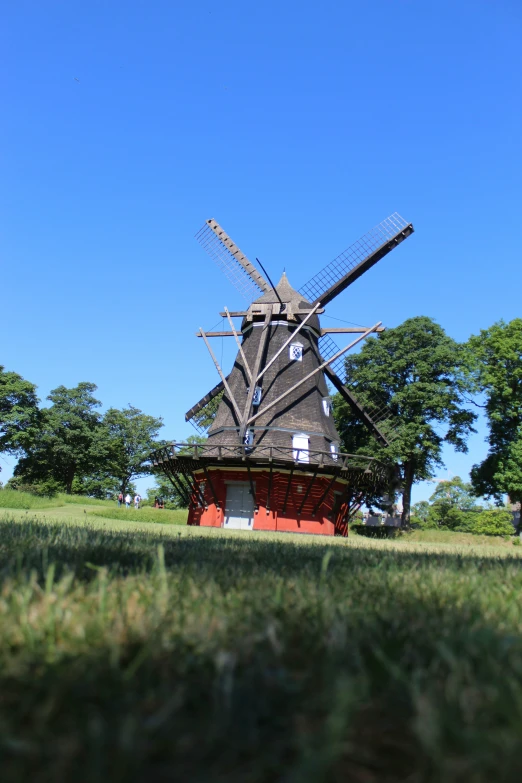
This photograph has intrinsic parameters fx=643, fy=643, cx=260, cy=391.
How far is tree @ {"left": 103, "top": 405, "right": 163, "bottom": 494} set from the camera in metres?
66.8

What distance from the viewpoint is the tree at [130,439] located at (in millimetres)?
66812

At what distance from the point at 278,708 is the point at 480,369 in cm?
3912

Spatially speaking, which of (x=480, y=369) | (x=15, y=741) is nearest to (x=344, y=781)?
(x=15, y=741)

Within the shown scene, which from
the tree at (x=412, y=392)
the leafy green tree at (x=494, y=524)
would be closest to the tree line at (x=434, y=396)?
the tree at (x=412, y=392)

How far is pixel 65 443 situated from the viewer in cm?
6194

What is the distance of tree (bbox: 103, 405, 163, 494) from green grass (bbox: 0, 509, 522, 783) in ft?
213

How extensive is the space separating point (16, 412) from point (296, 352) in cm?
3568

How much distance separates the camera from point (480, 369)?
3825 cm

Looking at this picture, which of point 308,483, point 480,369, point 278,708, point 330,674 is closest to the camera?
point 278,708

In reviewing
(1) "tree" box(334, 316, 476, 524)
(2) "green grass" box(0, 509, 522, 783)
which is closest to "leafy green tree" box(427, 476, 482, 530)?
(1) "tree" box(334, 316, 476, 524)

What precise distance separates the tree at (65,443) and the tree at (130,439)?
9.78 ft

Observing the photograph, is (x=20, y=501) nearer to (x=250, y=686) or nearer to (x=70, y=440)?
(x=250, y=686)

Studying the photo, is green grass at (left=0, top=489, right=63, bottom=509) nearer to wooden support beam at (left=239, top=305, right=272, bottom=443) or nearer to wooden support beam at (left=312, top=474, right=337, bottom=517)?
wooden support beam at (left=239, top=305, right=272, bottom=443)

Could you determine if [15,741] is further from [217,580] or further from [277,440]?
[277,440]
